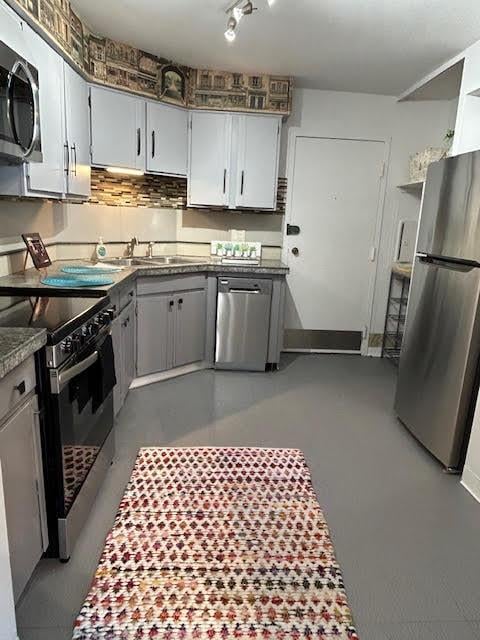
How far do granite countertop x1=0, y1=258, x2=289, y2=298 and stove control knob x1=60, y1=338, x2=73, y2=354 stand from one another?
22.0 inches

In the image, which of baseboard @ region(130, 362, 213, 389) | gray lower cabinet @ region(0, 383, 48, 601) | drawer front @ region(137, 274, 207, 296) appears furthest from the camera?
baseboard @ region(130, 362, 213, 389)

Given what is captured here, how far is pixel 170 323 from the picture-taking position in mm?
3379

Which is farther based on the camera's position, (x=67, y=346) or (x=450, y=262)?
(x=450, y=262)

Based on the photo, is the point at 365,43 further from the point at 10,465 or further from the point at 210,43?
the point at 10,465

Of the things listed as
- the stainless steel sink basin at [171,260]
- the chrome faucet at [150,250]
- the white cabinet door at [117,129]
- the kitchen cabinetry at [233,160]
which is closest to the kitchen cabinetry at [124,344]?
the stainless steel sink basin at [171,260]

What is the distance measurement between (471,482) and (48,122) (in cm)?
294

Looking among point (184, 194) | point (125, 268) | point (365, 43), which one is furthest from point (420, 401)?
point (184, 194)

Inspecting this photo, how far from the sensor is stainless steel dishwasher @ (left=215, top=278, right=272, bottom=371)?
3.60 meters

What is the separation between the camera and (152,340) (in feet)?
10.8

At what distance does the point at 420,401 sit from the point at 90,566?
6.57 feet

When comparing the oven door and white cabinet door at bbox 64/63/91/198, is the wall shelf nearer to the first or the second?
white cabinet door at bbox 64/63/91/198

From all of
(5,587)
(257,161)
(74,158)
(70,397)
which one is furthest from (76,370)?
(257,161)

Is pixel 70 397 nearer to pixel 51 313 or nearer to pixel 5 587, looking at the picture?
pixel 51 313

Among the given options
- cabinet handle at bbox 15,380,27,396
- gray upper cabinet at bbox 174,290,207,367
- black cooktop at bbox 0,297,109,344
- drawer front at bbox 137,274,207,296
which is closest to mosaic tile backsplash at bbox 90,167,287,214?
drawer front at bbox 137,274,207,296
